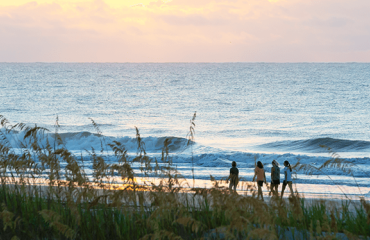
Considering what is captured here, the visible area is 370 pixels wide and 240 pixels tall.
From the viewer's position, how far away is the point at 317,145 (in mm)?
31109

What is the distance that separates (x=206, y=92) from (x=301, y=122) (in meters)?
42.8

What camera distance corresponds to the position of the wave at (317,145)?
99.8 ft

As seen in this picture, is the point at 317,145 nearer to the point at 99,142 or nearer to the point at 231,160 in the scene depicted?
the point at 231,160

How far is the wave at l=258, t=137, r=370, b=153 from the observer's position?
3042 cm

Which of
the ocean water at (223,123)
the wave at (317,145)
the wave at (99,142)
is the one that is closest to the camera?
the ocean water at (223,123)

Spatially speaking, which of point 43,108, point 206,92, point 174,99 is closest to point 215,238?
point 43,108

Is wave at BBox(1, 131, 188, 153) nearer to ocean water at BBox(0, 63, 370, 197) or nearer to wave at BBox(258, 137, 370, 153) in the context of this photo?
ocean water at BBox(0, 63, 370, 197)

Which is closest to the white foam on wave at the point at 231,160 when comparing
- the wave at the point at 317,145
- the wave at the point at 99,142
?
the wave at the point at 99,142

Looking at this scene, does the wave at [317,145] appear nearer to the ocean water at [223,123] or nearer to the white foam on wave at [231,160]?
the ocean water at [223,123]

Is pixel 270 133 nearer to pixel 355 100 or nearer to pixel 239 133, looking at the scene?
pixel 239 133

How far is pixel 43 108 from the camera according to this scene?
60.1 metres

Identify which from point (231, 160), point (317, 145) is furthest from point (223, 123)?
point (231, 160)

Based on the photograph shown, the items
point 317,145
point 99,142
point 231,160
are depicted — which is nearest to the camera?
point 231,160

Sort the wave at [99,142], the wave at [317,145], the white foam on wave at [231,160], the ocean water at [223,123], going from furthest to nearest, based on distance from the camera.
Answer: the wave at [99,142]
the wave at [317,145]
the ocean water at [223,123]
the white foam on wave at [231,160]
